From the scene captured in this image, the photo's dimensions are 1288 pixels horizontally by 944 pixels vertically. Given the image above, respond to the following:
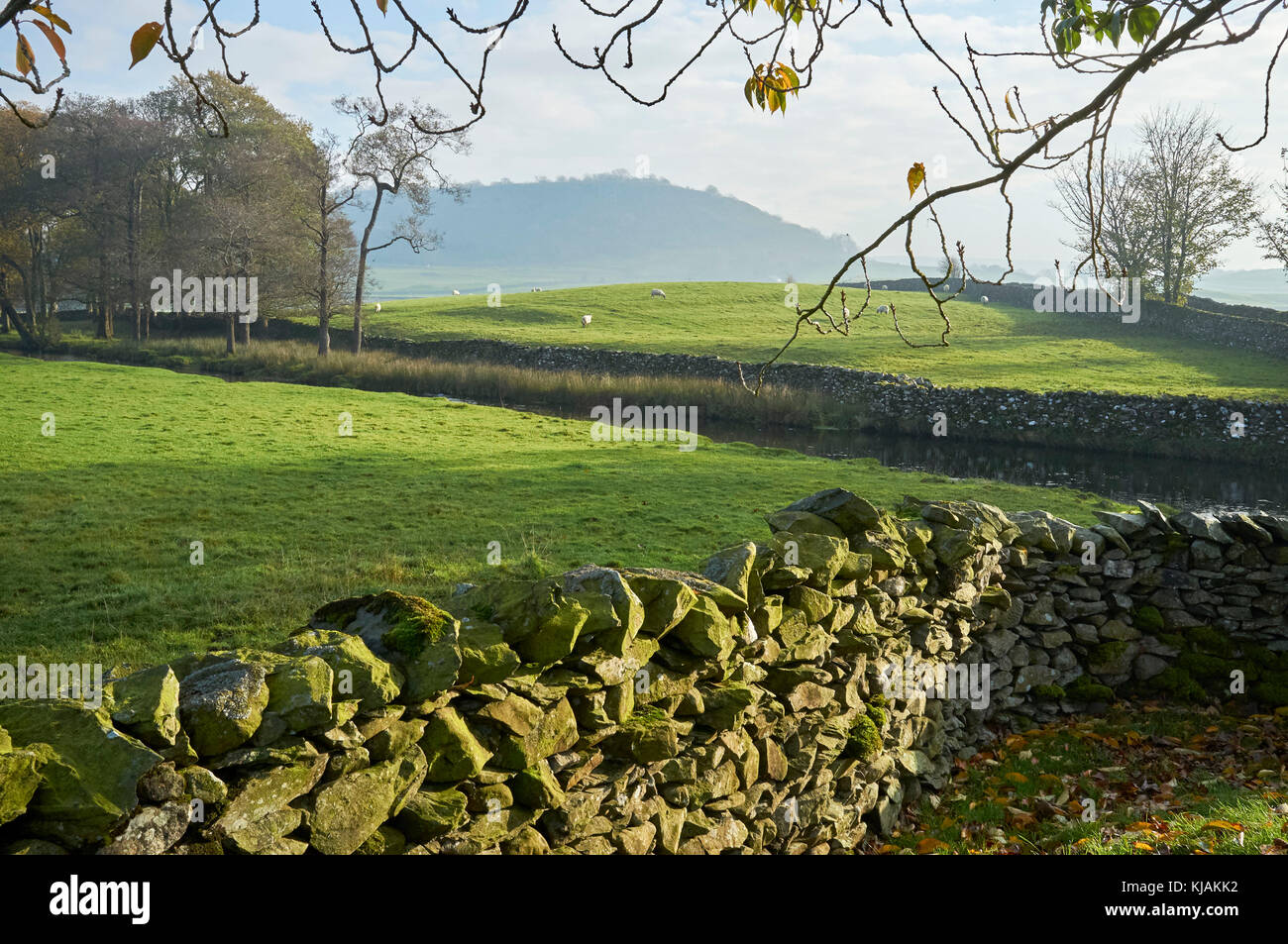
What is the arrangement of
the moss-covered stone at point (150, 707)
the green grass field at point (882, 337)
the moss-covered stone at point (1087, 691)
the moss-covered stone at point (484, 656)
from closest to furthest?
the moss-covered stone at point (150, 707) → the moss-covered stone at point (484, 656) → the moss-covered stone at point (1087, 691) → the green grass field at point (882, 337)

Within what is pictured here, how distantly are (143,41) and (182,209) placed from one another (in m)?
58.1

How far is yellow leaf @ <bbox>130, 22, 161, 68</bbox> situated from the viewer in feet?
8.36

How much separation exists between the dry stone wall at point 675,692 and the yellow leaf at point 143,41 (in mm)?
1901

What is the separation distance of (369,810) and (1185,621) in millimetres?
7728

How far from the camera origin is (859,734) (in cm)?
573

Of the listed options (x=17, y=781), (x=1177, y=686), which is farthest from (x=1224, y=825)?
(x=17, y=781)

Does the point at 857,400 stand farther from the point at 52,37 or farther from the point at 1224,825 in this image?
the point at 52,37

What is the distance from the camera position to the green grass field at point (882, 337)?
33.9 meters

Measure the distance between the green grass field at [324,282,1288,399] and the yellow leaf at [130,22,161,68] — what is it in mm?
31152

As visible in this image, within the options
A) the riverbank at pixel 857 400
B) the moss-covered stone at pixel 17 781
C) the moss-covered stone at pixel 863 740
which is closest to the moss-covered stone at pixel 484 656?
the moss-covered stone at pixel 17 781

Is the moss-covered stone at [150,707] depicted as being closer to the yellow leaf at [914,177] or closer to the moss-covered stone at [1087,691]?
the yellow leaf at [914,177]
